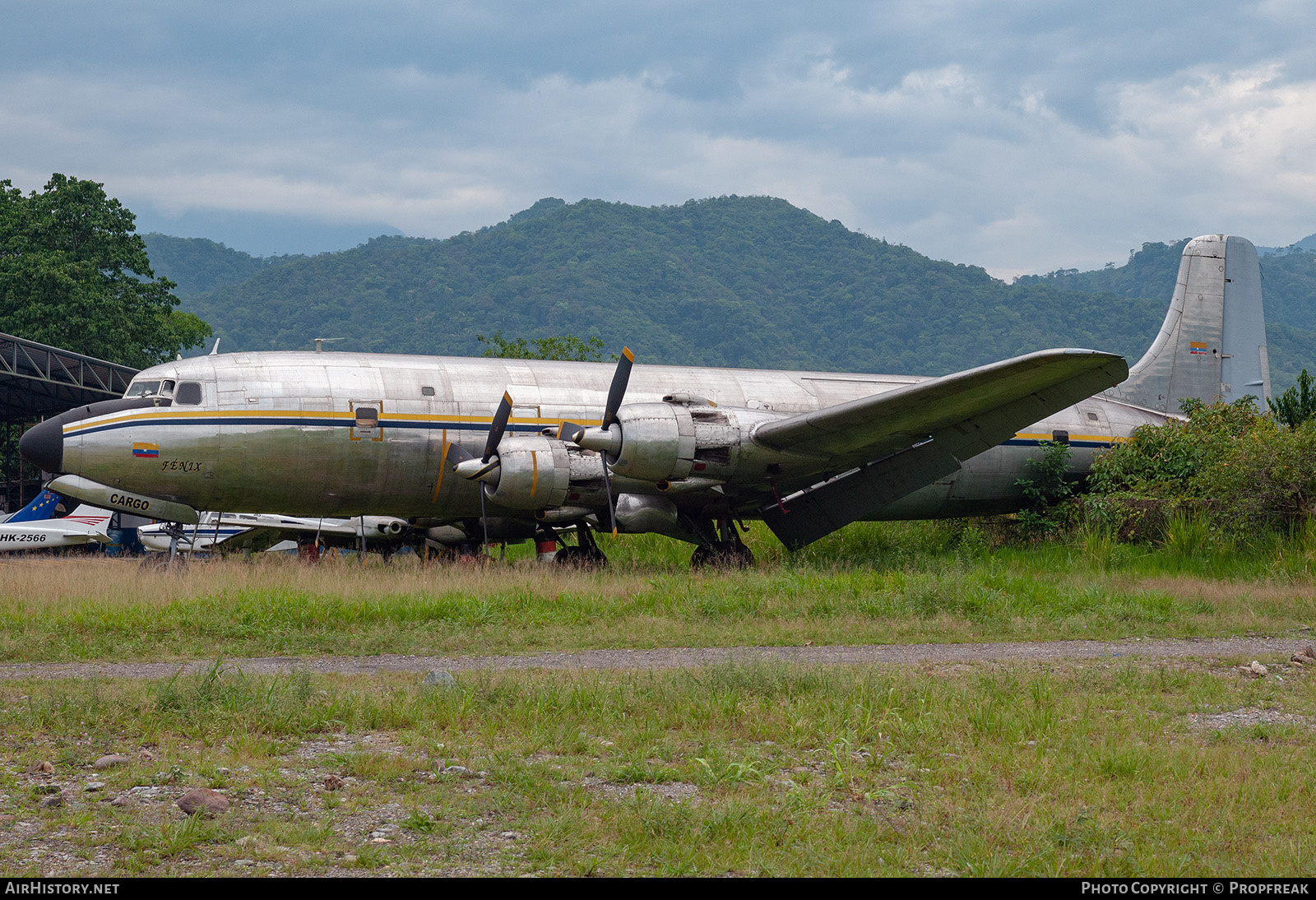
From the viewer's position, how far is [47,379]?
117ft

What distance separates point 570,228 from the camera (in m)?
173

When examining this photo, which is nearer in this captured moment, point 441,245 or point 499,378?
point 499,378

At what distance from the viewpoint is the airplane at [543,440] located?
15203 mm

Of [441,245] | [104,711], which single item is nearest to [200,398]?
[104,711]

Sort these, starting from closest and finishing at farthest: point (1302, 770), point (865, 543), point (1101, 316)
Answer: point (1302, 770) < point (865, 543) < point (1101, 316)

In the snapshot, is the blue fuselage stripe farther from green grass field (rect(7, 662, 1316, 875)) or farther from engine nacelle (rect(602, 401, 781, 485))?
green grass field (rect(7, 662, 1316, 875))

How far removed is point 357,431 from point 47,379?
25.3 metres

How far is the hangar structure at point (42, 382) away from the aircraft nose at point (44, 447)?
818 inches

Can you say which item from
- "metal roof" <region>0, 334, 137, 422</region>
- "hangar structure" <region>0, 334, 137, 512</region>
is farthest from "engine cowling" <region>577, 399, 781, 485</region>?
"metal roof" <region>0, 334, 137, 422</region>

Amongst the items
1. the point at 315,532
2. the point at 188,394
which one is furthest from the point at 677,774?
the point at 315,532

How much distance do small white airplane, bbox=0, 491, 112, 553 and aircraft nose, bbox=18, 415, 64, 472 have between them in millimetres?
17674

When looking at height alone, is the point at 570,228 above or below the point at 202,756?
above

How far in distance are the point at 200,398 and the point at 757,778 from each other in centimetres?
1272
